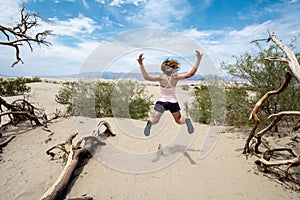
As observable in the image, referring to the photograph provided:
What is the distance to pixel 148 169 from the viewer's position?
13.6 feet

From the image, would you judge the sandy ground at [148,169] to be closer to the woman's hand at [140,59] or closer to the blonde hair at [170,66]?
the blonde hair at [170,66]

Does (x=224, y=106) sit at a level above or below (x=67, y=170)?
above

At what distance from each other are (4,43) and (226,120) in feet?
26.2

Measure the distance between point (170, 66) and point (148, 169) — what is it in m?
2.10

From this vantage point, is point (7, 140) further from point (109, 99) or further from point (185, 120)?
point (185, 120)

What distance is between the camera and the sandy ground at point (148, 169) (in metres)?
3.49

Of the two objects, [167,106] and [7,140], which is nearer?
[167,106]

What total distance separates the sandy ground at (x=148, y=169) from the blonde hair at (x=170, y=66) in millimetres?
1846

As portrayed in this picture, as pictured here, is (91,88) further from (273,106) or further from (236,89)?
(273,106)

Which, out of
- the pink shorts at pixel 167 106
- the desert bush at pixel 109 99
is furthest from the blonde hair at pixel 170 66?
the desert bush at pixel 109 99

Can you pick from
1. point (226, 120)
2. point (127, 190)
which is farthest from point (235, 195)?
point (226, 120)

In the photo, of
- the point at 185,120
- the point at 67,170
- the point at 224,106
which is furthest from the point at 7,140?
the point at 224,106

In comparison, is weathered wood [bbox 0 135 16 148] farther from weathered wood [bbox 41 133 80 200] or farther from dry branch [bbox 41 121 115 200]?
weathered wood [bbox 41 133 80 200]

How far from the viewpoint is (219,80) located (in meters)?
7.96
